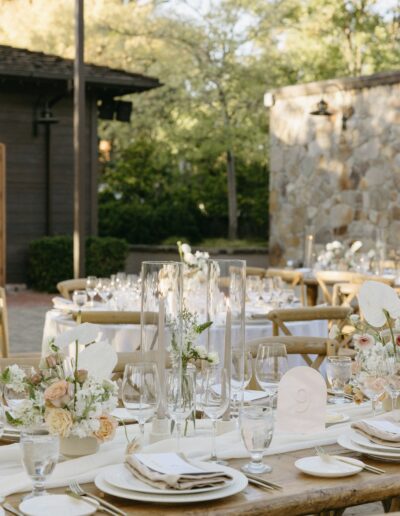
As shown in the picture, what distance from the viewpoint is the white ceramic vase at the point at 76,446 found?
9.46 feet

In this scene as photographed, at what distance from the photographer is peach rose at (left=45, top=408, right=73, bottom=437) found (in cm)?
284

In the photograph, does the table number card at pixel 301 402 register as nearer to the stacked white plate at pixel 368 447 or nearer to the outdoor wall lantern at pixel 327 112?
the stacked white plate at pixel 368 447

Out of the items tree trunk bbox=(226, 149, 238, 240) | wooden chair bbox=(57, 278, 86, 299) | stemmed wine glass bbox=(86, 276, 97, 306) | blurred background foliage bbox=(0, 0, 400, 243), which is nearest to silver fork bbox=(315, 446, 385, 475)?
stemmed wine glass bbox=(86, 276, 97, 306)

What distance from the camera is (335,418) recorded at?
342 centimetres

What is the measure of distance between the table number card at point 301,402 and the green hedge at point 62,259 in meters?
12.8

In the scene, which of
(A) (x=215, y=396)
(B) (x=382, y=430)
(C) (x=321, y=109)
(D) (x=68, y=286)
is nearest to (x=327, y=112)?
(C) (x=321, y=109)

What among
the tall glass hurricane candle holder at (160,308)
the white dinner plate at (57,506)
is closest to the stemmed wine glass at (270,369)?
the tall glass hurricane candle holder at (160,308)

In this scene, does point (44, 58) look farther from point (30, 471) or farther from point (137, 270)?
point (30, 471)

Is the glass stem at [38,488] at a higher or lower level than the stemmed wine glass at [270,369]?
lower

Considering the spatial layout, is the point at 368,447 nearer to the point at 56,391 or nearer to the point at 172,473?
the point at 172,473

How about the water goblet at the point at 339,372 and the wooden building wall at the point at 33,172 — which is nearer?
the water goblet at the point at 339,372

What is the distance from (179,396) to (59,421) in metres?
0.35

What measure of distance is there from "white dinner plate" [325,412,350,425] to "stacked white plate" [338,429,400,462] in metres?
0.30

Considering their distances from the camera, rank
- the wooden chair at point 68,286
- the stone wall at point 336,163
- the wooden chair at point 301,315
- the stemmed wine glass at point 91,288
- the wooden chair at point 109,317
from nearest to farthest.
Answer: the wooden chair at point 109,317
the wooden chair at point 301,315
the stemmed wine glass at point 91,288
the wooden chair at point 68,286
the stone wall at point 336,163
